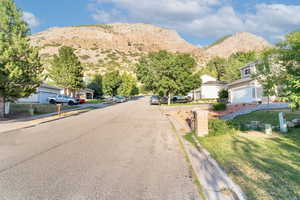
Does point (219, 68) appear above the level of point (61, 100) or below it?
above

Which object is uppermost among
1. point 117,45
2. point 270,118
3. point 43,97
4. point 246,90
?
point 117,45

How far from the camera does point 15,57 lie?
15.9m

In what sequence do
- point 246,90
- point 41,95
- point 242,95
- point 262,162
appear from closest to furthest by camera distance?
1. point 262,162
2. point 246,90
3. point 242,95
4. point 41,95

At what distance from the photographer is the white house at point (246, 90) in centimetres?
2712

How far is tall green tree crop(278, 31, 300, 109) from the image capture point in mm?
5862

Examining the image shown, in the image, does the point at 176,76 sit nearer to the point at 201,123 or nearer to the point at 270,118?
the point at 270,118

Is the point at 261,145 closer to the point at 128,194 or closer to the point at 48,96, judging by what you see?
the point at 128,194

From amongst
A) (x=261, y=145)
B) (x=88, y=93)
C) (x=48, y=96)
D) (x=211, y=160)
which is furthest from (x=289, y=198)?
(x=88, y=93)

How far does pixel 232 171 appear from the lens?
4.44 meters

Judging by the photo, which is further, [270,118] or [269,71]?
[270,118]

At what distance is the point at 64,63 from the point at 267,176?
41413mm

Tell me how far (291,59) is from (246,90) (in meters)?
25.3

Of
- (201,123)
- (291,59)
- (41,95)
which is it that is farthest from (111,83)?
(291,59)

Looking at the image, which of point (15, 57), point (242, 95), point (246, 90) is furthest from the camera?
point (242, 95)
